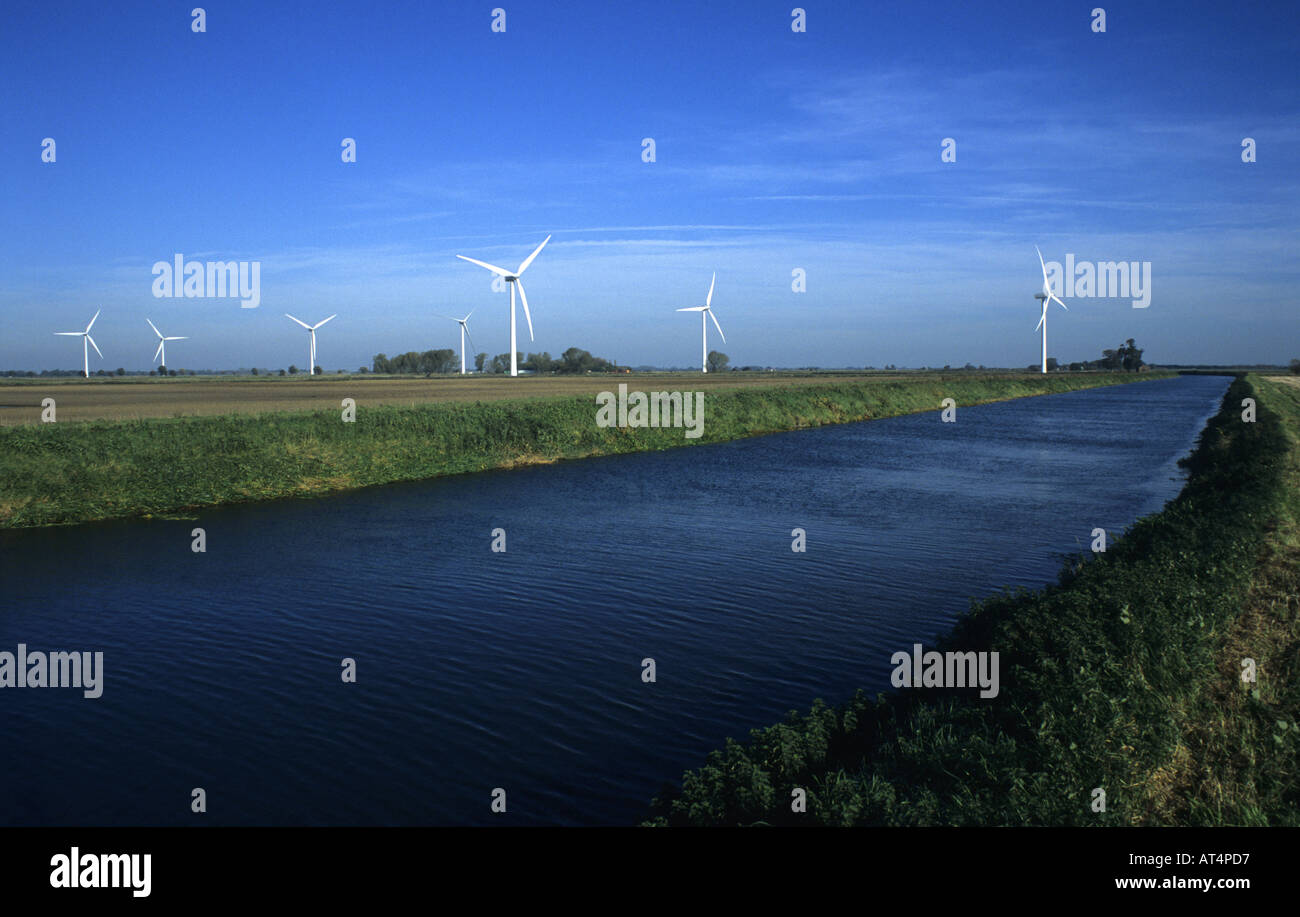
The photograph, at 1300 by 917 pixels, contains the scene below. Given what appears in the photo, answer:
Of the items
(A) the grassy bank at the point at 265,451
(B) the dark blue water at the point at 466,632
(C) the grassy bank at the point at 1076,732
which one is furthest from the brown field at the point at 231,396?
(C) the grassy bank at the point at 1076,732

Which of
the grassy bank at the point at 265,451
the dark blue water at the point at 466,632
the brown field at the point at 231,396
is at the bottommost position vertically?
the dark blue water at the point at 466,632

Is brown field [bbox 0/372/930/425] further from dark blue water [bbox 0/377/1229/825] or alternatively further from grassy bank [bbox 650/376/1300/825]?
grassy bank [bbox 650/376/1300/825]

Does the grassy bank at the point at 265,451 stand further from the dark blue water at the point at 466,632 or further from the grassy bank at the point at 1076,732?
the grassy bank at the point at 1076,732

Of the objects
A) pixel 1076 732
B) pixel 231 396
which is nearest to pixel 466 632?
pixel 1076 732

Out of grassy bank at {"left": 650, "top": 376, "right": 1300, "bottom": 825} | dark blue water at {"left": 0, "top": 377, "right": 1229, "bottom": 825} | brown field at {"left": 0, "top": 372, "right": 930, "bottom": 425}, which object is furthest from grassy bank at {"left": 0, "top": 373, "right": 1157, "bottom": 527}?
grassy bank at {"left": 650, "top": 376, "right": 1300, "bottom": 825}

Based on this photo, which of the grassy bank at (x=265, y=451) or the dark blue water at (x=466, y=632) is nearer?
the dark blue water at (x=466, y=632)
